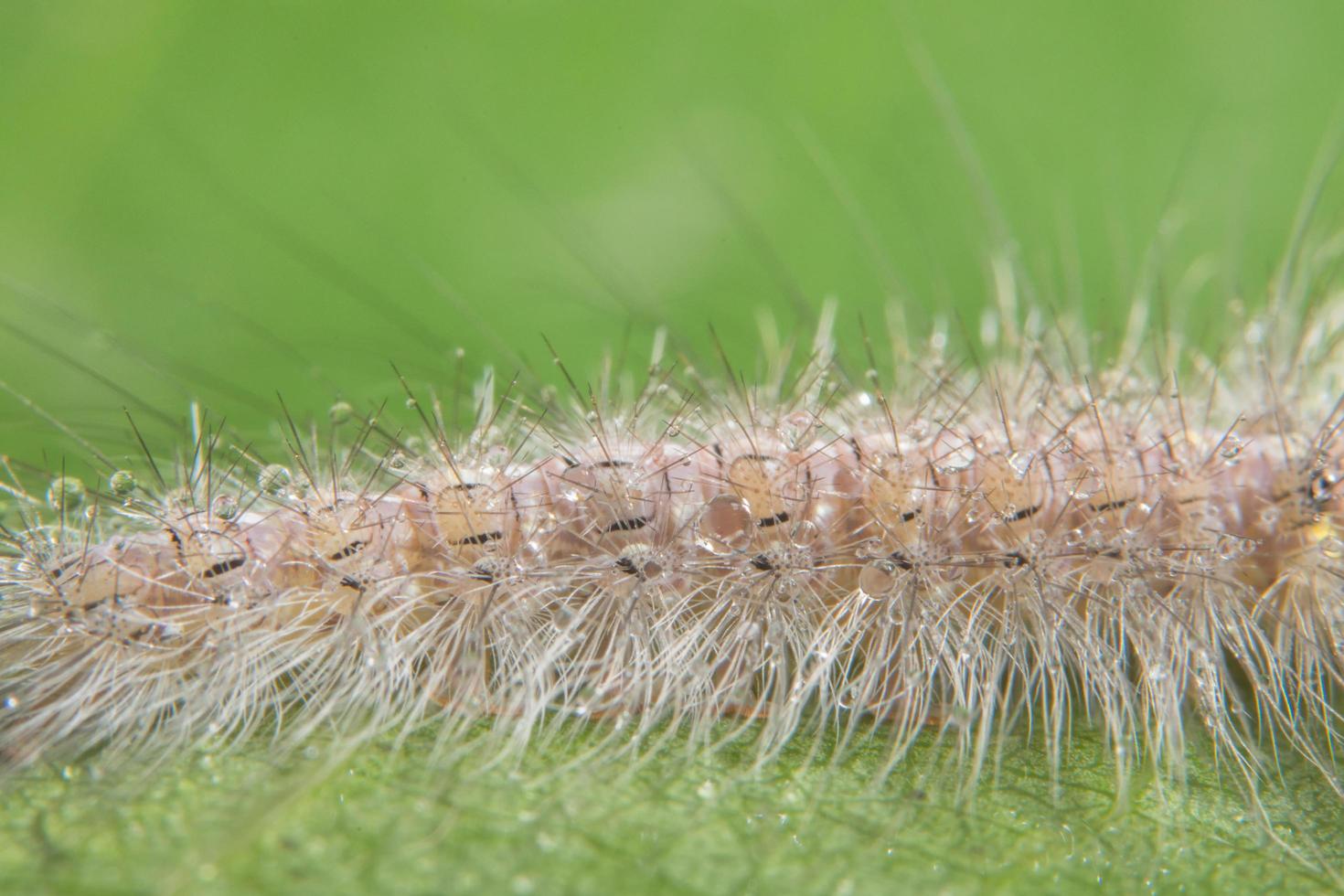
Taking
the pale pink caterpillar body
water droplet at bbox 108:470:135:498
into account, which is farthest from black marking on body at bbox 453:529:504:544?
water droplet at bbox 108:470:135:498

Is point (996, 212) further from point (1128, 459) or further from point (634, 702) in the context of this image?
point (634, 702)

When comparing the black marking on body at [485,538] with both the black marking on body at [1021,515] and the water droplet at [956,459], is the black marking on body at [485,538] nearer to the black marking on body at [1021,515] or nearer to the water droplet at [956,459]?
the water droplet at [956,459]

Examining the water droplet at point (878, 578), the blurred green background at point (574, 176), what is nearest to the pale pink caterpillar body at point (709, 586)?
the water droplet at point (878, 578)

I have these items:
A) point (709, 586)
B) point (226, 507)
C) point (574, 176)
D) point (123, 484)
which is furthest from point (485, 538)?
point (574, 176)

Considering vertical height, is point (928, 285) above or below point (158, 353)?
above

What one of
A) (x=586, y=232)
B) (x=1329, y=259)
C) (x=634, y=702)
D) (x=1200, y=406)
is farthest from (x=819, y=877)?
(x=1329, y=259)
